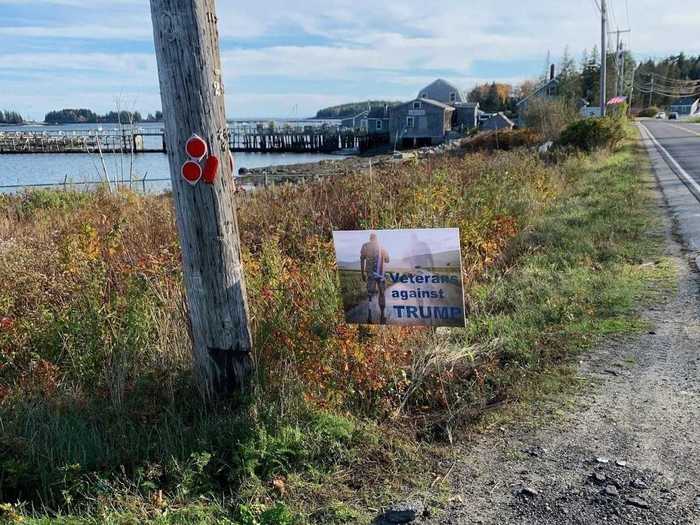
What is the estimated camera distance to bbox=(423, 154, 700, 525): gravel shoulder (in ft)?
9.37

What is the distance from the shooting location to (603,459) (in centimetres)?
326

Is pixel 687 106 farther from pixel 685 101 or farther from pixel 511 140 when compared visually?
pixel 511 140

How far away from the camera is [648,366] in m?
4.46

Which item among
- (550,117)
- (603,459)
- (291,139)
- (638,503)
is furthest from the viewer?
(291,139)

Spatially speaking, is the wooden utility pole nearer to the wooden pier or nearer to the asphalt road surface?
the asphalt road surface

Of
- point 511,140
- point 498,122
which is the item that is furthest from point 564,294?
point 498,122

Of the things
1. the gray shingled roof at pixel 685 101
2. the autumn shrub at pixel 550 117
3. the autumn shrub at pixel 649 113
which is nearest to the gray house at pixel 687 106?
the gray shingled roof at pixel 685 101

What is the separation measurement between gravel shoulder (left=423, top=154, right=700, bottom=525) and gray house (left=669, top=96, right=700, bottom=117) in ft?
410

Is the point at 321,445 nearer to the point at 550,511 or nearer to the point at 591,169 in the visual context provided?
the point at 550,511

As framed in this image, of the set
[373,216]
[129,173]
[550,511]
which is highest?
[129,173]

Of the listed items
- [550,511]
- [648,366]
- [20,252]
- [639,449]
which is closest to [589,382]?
[648,366]

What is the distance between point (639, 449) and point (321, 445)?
1770 mm

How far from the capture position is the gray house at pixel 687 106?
4491 inches

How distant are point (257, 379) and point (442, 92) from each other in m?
97.3
